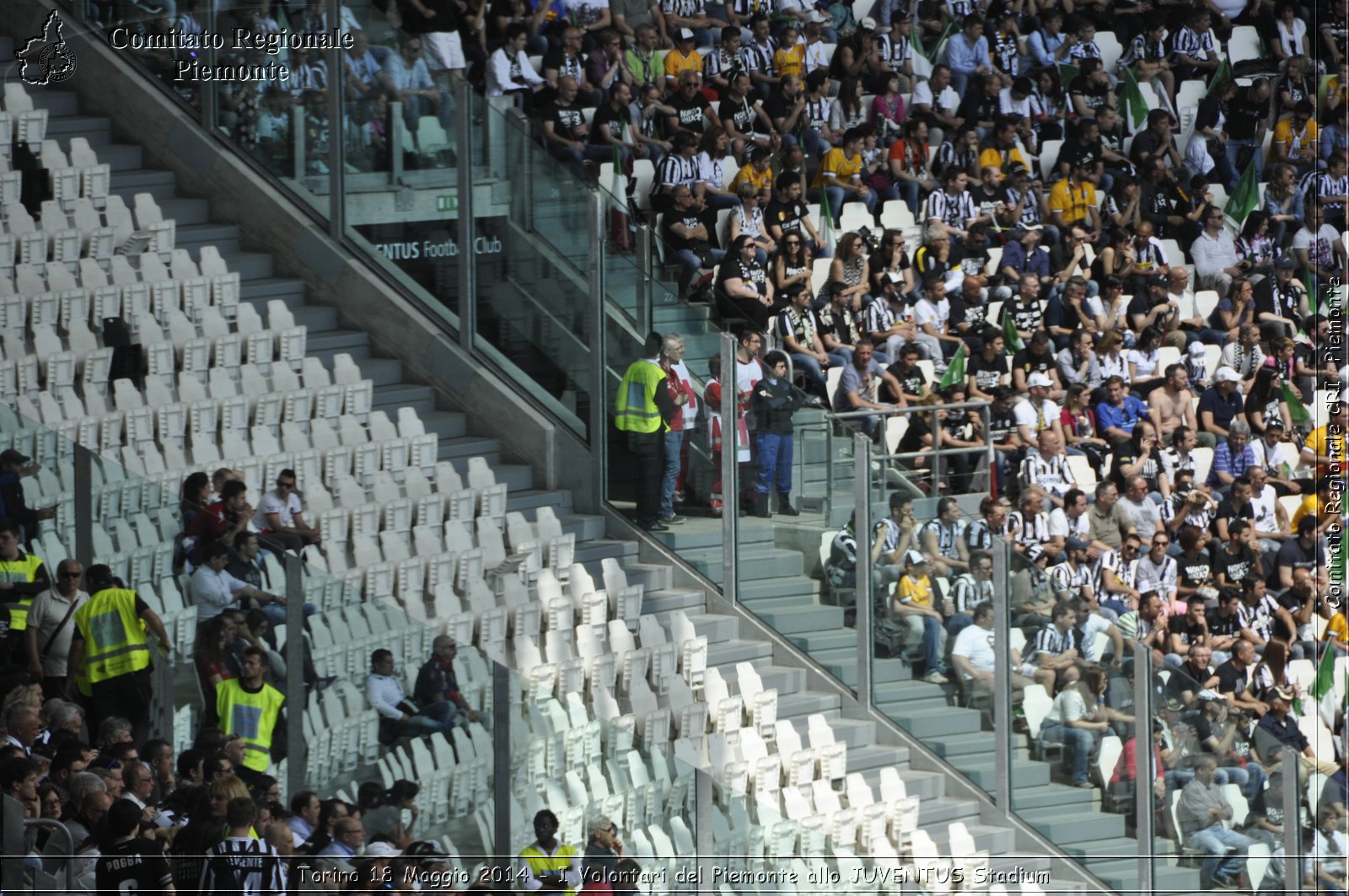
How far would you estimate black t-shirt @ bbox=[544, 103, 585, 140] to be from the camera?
14617 millimetres

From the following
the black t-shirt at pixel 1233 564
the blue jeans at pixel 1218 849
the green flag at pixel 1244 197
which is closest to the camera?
the blue jeans at pixel 1218 849

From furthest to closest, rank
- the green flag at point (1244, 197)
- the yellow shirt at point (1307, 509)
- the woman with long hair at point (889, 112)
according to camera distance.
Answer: the green flag at point (1244, 197), the woman with long hair at point (889, 112), the yellow shirt at point (1307, 509)

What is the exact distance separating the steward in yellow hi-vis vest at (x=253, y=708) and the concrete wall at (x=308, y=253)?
12.2ft

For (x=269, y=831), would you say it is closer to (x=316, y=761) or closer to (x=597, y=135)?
(x=316, y=761)

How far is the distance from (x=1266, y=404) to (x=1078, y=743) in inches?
226

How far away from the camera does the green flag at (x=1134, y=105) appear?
1745 centimetres

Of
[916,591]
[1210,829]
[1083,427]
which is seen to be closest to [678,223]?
[1083,427]

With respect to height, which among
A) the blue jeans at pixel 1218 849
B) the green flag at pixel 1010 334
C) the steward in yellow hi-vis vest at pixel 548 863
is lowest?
the blue jeans at pixel 1218 849

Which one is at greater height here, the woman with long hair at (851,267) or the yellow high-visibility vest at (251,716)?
the woman with long hair at (851,267)

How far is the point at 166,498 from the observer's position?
370 inches

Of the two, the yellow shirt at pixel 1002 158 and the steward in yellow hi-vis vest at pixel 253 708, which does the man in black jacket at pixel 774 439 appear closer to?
the steward in yellow hi-vis vest at pixel 253 708

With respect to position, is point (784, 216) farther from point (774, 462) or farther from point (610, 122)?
point (774, 462)

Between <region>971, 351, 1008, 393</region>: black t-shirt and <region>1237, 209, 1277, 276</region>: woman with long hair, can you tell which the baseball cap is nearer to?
<region>971, 351, 1008, 393</region>: black t-shirt

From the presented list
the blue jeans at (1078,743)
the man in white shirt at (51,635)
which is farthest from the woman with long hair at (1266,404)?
the man in white shirt at (51,635)
